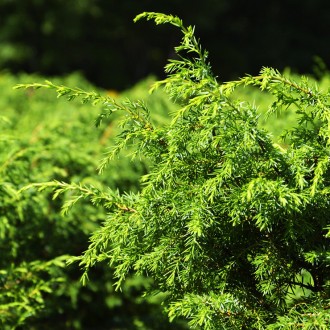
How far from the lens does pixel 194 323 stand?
2576 millimetres

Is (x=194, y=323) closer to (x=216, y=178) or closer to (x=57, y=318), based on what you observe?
(x=216, y=178)

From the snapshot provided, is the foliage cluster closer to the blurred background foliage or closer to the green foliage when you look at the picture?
the green foliage

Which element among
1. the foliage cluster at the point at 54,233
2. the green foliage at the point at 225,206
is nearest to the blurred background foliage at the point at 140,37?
the foliage cluster at the point at 54,233

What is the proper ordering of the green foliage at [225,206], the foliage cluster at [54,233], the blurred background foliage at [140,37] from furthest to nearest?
1. the blurred background foliage at [140,37]
2. the foliage cluster at [54,233]
3. the green foliage at [225,206]

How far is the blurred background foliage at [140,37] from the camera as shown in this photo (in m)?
25.4

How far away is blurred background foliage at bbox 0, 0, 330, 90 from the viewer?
83.2 feet

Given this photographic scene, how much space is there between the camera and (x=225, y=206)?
8.16 feet

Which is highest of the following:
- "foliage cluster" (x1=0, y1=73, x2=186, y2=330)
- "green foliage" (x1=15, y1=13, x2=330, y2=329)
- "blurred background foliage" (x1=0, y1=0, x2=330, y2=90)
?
"blurred background foliage" (x1=0, y1=0, x2=330, y2=90)

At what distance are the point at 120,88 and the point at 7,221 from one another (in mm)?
22242

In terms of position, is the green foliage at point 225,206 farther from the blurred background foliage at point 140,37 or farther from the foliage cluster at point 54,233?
the blurred background foliage at point 140,37

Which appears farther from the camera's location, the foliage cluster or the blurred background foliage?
the blurred background foliage

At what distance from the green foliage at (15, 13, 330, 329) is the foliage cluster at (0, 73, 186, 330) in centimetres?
50

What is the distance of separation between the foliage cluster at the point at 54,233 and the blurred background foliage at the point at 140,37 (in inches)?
775

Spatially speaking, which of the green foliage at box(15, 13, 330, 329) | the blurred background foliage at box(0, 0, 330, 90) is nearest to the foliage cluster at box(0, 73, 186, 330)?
the green foliage at box(15, 13, 330, 329)
